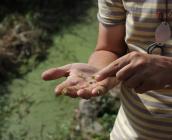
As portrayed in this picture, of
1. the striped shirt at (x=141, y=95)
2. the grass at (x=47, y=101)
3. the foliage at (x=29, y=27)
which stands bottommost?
the grass at (x=47, y=101)

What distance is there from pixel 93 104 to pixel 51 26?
3.86ft

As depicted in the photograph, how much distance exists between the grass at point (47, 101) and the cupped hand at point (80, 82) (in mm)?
1492

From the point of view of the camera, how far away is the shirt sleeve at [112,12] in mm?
1376

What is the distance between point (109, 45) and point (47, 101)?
1.68 metres

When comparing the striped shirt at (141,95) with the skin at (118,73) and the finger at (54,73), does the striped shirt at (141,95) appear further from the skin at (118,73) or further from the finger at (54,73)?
the finger at (54,73)

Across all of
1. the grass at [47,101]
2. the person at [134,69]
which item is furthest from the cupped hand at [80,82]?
the grass at [47,101]

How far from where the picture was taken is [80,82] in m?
1.24

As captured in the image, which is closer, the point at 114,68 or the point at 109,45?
the point at 114,68

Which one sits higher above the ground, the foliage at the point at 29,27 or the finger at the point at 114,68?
the finger at the point at 114,68

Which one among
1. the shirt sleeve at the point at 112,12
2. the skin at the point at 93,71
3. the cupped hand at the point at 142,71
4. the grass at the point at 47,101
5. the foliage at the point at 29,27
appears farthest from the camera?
the foliage at the point at 29,27

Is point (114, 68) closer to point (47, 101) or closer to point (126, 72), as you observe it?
point (126, 72)

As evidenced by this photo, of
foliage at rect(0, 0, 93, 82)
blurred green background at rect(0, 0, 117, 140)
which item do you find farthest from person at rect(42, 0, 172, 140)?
foliage at rect(0, 0, 93, 82)

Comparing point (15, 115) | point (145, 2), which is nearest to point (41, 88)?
point (15, 115)

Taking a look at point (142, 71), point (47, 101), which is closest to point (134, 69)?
point (142, 71)
